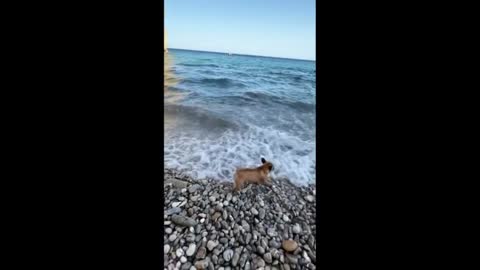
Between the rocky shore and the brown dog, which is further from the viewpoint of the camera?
the brown dog

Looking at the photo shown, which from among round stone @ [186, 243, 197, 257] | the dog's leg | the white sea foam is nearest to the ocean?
the white sea foam

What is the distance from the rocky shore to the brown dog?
53 millimetres

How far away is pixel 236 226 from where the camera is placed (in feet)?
5.44

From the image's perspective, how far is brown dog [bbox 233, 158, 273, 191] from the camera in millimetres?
2072

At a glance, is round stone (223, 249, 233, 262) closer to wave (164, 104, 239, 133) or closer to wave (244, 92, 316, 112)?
wave (164, 104, 239, 133)

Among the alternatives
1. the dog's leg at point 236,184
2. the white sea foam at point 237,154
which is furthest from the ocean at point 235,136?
the dog's leg at point 236,184

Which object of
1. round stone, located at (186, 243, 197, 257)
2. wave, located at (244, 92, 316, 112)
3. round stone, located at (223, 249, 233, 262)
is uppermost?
wave, located at (244, 92, 316, 112)

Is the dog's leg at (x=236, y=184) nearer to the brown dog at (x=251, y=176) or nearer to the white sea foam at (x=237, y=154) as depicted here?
the brown dog at (x=251, y=176)

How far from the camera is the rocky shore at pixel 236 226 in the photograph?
136cm

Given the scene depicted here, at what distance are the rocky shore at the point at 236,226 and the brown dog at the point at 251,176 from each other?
5cm

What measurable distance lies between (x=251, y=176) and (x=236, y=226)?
53 cm
